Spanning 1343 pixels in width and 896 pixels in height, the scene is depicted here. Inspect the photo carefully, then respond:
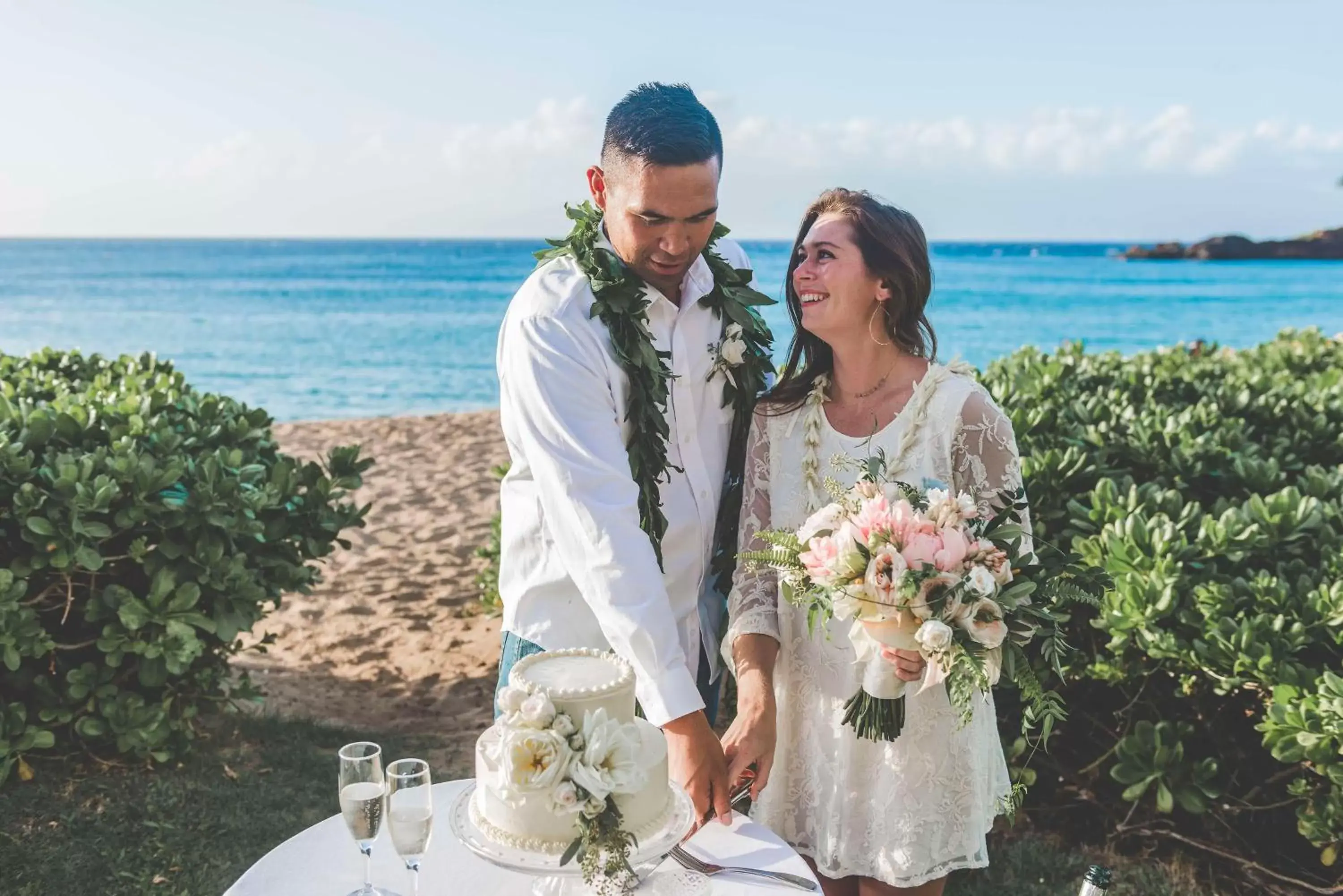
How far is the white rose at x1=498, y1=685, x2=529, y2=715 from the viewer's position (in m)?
1.89

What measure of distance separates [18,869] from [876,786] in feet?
10.8

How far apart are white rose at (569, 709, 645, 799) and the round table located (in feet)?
1.79

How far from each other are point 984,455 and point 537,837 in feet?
4.72

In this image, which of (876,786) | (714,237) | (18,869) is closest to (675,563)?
(876,786)

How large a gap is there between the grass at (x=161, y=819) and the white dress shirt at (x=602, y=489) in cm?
210

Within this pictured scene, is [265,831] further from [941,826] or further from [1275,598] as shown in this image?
[1275,598]

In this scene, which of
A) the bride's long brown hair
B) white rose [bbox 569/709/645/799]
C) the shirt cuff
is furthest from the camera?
the bride's long brown hair

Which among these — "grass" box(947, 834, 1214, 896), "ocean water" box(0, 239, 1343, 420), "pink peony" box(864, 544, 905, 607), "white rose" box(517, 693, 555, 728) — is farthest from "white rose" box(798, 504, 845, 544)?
"ocean water" box(0, 239, 1343, 420)

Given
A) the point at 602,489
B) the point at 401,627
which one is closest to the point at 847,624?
the point at 602,489

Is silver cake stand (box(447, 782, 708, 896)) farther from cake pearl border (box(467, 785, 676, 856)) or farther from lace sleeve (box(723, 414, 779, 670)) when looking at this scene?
lace sleeve (box(723, 414, 779, 670))

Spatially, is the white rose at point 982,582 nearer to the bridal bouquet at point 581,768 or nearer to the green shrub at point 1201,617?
the bridal bouquet at point 581,768

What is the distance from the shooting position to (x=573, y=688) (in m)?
1.92

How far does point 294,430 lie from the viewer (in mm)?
14625

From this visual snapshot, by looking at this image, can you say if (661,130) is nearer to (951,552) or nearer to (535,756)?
(951,552)
